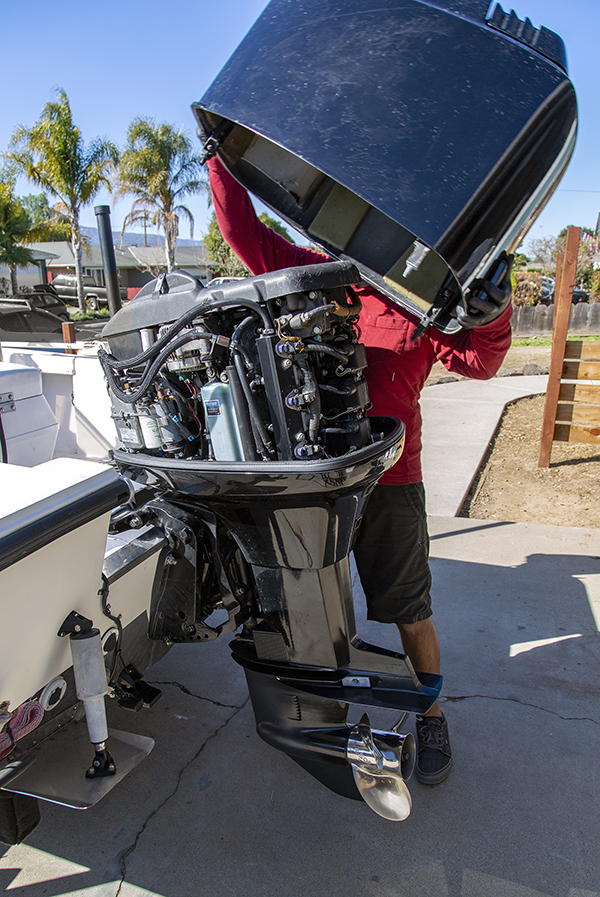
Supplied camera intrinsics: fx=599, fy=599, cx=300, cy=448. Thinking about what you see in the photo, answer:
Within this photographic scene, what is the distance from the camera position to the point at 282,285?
145 cm

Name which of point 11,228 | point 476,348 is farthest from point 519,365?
point 11,228

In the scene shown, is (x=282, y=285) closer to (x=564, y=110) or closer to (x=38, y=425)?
(x=564, y=110)

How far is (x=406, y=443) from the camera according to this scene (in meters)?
2.08

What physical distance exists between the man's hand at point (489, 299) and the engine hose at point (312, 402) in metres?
0.46

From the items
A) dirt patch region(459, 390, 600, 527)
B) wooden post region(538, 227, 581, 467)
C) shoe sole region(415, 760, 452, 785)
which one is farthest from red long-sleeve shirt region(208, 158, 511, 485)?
wooden post region(538, 227, 581, 467)

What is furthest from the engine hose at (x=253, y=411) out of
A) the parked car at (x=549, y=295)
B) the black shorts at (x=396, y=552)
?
the parked car at (x=549, y=295)

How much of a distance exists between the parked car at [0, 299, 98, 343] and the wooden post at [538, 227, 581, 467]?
5831mm

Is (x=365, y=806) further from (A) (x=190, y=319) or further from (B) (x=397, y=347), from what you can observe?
(A) (x=190, y=319)

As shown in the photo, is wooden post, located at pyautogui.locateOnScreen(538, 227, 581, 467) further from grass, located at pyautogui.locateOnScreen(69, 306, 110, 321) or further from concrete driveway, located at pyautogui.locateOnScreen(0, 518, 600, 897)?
grass, located at pyautogui.locateOnScreen(69, 306, 110, 321)

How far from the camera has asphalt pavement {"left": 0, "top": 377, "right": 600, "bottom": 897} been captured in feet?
5.61

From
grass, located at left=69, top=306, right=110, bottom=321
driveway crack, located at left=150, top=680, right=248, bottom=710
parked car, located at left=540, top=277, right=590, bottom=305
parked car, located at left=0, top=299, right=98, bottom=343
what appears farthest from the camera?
grass, located at left=69, top=306, right=110, bottom=321

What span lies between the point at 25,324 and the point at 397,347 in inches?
298

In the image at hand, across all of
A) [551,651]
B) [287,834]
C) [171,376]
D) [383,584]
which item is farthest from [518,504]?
[171,376]

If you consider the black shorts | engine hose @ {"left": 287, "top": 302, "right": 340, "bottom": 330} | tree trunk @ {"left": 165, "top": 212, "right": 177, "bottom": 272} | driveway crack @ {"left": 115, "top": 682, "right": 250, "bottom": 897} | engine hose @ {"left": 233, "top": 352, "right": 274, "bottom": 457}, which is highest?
tree trunk @ {"left": 165, "top": 212, "right": 177, "bottom": 272}
